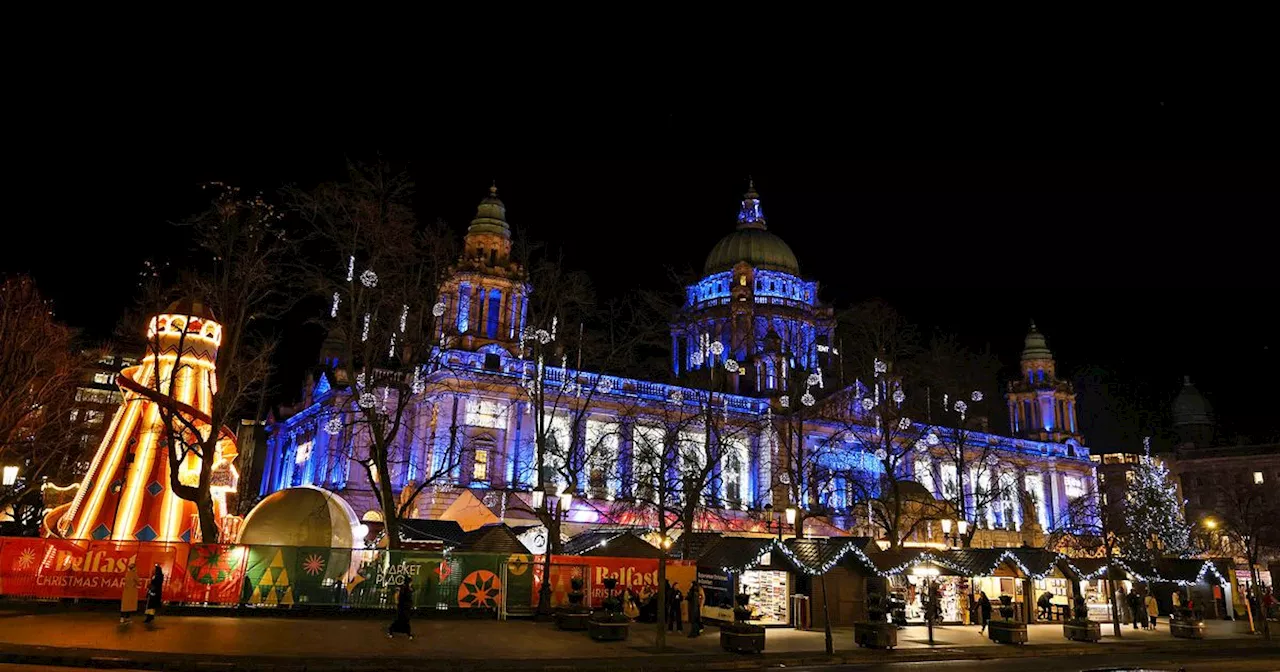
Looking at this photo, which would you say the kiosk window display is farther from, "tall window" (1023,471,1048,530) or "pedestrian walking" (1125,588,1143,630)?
"tall window" (1023,471,1048,530)

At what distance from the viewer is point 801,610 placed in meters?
28.0

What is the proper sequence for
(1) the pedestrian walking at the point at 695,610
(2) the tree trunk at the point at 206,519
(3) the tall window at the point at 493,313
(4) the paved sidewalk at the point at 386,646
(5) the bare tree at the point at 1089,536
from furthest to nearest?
(5) the bare tree at the point at 1089,536 < (3) the tall window at the point at 493,313 < (2) the tree trunk at the point at 206,519 < (1) the pedestrian walking at the point at 695,610 < (4) the paved sidewalk at the point at 386,646

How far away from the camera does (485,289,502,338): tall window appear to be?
192ft

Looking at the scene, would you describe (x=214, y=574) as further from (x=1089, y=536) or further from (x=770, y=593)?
(x=1089, y=536)

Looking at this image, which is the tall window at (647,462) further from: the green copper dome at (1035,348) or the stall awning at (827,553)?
the green copper dome at (1035,348)

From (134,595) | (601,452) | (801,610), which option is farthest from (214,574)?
(601,452)

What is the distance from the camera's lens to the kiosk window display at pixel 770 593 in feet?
92.2

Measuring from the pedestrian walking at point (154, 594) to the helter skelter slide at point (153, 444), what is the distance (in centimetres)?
405

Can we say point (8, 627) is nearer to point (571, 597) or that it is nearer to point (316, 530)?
point (316, 530)

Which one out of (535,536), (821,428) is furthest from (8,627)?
(821,428)

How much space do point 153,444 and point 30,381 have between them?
31.2ft

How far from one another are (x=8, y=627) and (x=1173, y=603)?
146 ft

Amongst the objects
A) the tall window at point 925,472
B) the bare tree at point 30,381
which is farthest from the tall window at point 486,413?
the tall window at point 925,472

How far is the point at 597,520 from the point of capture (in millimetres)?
52625
